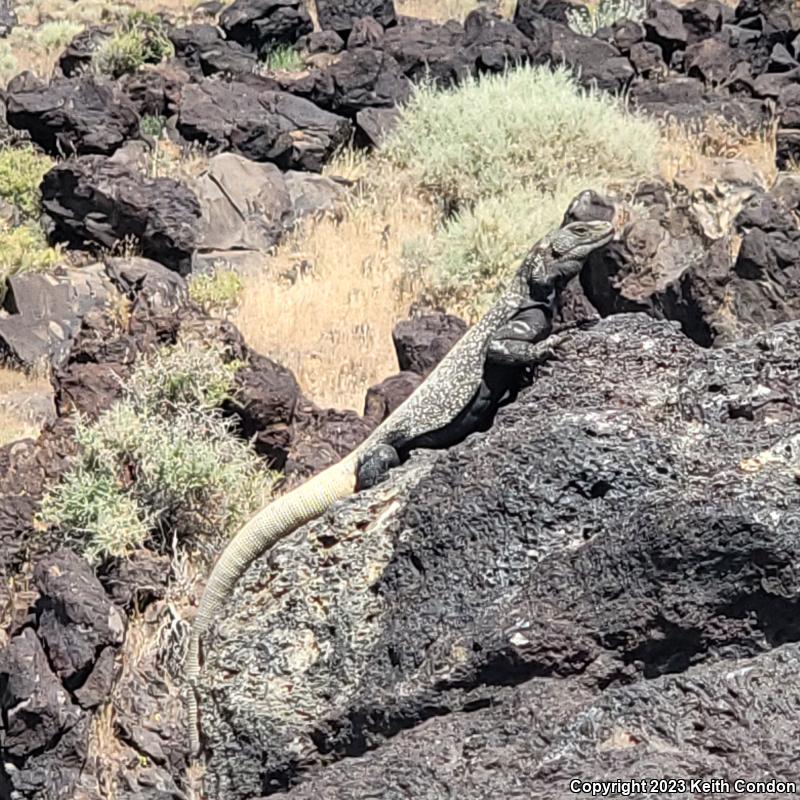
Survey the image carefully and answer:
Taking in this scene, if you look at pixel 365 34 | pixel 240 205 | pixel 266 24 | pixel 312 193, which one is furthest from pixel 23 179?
pixel 365 34

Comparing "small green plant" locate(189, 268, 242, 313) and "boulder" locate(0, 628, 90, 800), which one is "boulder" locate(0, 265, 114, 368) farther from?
"boulder" locate(0, 628, 90, 800)

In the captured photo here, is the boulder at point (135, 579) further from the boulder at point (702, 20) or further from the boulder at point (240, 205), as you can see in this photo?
the boulder at point (702, 20)

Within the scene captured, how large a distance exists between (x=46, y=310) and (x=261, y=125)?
4691mm

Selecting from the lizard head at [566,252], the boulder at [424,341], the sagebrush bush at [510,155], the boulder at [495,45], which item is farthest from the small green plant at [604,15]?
the lizard head at [566,252]

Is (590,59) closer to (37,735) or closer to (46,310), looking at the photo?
(46,310)

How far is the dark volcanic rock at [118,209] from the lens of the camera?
12.1 meters

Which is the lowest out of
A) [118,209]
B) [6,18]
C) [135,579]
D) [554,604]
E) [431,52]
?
[6,18]

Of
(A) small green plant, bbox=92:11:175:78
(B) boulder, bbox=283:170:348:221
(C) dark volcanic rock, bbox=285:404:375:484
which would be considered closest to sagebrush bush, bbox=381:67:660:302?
(B) boulder, bbox=283:170:348:221

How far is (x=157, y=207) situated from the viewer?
12.1m

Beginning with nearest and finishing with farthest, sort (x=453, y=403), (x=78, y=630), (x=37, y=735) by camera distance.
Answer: (x=453, y=403) → (x=37, y=735) → (x=78, y=630)

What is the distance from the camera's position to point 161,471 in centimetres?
756

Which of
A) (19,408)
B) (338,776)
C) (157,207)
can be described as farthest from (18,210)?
(338,776)

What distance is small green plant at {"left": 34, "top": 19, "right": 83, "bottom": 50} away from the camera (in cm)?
2261

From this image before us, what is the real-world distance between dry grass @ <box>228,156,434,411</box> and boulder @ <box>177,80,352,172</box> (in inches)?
58.9
